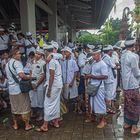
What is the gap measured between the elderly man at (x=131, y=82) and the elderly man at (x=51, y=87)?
135cm

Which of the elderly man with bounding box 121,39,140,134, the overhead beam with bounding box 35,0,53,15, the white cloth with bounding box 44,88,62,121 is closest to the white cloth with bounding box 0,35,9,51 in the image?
the overhead beam with bounding box 35,0,53,15

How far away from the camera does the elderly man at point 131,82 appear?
674 centimetres

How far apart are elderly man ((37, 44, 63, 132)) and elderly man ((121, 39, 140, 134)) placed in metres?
1.35

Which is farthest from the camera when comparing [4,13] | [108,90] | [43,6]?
[4,13]

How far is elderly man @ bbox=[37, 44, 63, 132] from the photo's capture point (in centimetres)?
691

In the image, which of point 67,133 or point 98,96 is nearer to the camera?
point 67,133

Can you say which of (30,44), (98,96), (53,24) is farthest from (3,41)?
(53,24)

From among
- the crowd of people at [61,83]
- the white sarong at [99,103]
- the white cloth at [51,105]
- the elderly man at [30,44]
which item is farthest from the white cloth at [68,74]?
the elderly man at [30,44]

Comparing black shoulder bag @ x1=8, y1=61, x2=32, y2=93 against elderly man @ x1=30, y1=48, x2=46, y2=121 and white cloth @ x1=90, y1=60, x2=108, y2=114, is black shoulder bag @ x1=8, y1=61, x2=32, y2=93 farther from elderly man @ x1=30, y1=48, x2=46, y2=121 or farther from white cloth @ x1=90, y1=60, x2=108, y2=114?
white cloth @ x1=90, y1=60, x2=108, y2=114

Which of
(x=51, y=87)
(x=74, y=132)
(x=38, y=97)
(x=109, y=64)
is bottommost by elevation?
(x=74, y=132)

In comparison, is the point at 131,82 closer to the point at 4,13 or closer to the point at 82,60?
the point at 82,60

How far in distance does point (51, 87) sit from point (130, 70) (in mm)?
1620

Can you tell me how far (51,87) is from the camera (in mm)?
6961

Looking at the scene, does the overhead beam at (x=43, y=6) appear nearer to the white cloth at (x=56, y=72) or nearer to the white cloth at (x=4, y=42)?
the white cloth at (x=4, y=42)
